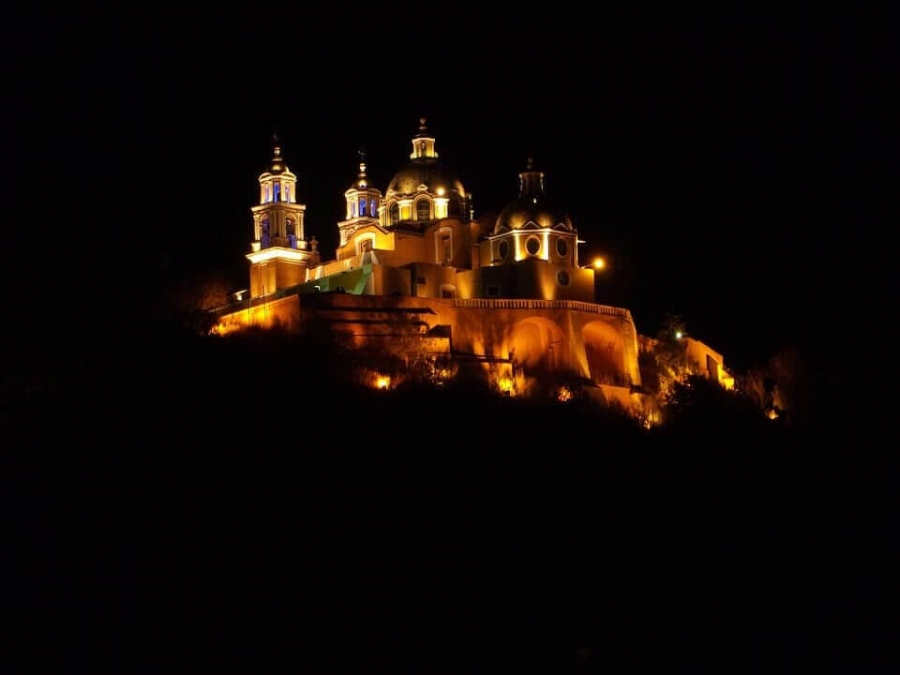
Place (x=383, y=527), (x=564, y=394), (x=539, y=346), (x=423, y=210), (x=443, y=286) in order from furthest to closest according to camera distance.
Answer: (x=423, y=210), (x=443, y=286), (x=539, y=346), (x=564, y=394), (x=383, y=527)

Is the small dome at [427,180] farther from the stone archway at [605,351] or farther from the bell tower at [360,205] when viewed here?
the stone archway at [605,351]

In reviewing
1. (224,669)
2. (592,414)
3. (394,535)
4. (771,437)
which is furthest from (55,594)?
(771,437)

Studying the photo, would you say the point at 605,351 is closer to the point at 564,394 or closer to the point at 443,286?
the point at 564,394

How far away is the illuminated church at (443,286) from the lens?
170 feet

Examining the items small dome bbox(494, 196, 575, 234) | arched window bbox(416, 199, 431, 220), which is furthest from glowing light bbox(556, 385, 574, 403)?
arched window bbox(416, 199, 431, 220)

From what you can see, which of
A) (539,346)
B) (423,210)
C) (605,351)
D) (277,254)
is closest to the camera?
(539,346)

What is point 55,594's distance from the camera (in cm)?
3803

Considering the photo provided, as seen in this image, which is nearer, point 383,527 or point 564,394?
point 383,527

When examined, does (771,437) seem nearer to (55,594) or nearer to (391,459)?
(391,459)

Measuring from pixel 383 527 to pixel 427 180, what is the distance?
2389 centimetres

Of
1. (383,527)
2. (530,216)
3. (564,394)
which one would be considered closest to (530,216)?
(530,216)


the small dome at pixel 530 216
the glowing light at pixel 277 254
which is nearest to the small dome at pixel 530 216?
the small dome at pixel 530 216

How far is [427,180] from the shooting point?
63438 millimetres

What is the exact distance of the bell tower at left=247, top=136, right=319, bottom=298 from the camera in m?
61.8
